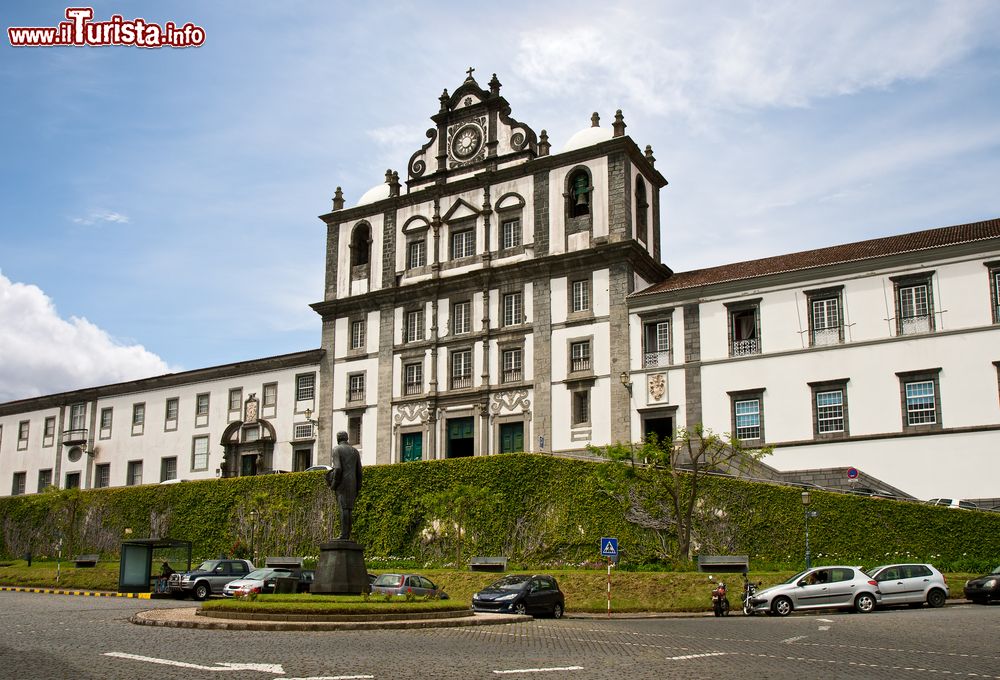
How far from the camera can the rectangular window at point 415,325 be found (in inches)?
1962

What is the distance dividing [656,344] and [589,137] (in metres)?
11.3

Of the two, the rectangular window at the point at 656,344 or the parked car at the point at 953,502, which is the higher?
the rectangular window at the point at 656,344

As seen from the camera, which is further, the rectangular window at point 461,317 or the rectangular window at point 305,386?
the rectangular window at point 305,386

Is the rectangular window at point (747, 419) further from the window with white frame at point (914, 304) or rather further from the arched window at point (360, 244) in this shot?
the arched window at point (360, 244)

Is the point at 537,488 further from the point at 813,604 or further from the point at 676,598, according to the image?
the point at 813,604

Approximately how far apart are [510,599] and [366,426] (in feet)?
84.7

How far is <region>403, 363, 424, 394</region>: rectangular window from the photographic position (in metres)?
48.9

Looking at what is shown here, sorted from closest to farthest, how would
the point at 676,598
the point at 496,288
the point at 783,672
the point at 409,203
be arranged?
the point at 783,672, the point at 676,598, the point at 496,288, the point at 409,203

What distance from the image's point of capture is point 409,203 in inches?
2046

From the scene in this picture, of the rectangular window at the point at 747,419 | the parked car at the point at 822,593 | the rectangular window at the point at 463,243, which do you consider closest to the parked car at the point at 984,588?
the parked car at the point at 822,593

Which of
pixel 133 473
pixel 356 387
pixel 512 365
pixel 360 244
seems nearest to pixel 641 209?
pixel 512 365

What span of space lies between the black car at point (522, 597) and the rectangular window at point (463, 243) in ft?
82.6

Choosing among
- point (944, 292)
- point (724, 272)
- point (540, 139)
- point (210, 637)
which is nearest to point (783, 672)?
point (210, 637)

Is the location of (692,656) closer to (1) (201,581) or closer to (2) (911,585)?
(2) (911,585)
